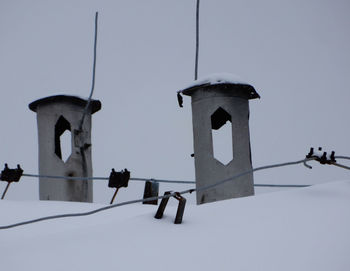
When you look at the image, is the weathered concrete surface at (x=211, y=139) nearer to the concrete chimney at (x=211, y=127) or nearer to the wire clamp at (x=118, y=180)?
the concrete chimney at (x=211, y=127)

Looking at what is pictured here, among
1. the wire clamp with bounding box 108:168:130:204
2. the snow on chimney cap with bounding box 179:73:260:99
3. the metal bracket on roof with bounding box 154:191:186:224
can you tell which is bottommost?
the wire clamp with bounding box 108:168:130:204

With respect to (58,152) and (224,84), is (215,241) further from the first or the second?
(58,152)

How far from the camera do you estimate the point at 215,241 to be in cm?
188

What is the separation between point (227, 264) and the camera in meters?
1.69

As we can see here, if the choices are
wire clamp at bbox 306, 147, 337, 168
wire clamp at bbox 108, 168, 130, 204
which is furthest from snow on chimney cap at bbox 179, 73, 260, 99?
wire clamp at bbox 306, 147, 337, 168

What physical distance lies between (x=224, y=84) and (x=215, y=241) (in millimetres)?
3676

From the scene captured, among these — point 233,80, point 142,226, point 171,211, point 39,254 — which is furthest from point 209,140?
point 39,254

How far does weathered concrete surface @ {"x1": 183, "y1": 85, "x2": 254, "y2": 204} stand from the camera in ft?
17.0

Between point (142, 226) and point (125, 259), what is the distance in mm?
320

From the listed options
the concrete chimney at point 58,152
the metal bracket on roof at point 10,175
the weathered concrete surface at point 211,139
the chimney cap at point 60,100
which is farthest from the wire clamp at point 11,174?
the weathered concrete surface at point 211,139

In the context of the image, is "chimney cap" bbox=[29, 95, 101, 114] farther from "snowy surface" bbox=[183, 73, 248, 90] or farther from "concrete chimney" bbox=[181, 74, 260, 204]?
"snowy surface" bbox=[183, 73, 248, 90]

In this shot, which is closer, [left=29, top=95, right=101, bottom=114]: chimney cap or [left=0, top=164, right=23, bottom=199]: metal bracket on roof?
[left=0, top=164, right=23, bottom=199]: metal bracket on roof

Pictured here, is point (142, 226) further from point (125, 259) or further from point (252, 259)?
point (252, 259)

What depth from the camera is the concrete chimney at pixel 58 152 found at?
6.02 meters
